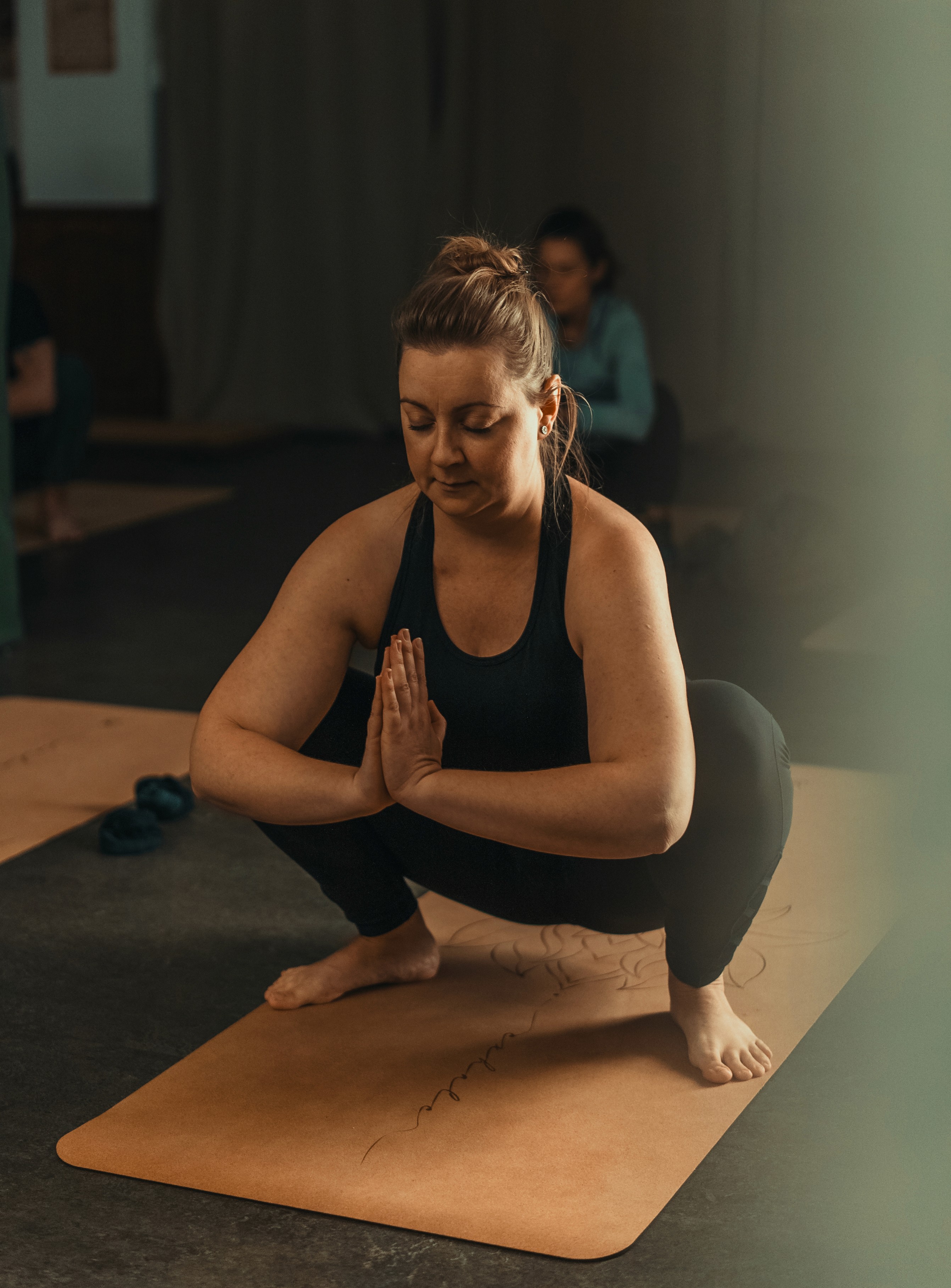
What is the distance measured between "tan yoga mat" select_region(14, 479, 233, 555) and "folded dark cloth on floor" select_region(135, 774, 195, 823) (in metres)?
2.11

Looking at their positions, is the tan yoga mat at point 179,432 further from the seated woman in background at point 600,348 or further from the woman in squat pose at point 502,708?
the woman in squat pose at point 502,708

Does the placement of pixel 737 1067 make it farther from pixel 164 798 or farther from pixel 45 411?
pixel 45 411

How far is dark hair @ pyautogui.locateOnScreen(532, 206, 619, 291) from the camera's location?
10.6 ft

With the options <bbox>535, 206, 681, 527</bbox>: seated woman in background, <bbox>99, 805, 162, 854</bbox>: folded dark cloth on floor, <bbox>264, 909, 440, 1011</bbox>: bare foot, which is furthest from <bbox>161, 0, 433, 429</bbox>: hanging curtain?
<bbox>264, 909, 440, 1011</bbox>: bare foot

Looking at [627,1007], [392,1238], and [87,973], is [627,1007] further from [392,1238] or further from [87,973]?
[87,973]

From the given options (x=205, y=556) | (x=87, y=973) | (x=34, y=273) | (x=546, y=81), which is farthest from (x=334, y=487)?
(x=87, y=973)

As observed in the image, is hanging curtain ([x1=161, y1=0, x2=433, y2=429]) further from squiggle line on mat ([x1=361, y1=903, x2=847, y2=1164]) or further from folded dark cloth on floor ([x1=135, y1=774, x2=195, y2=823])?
squiggle line on mat ([x1=361, y1=903, x2=847, y2=1164])

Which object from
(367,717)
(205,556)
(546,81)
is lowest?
(205,556)

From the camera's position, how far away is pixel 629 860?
130cm

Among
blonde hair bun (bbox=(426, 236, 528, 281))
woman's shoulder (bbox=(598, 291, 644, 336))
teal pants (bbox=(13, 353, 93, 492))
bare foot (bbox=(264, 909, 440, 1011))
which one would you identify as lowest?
bare foot (bbox=(264, 909, 440, 1011))

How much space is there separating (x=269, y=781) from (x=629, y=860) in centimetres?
33

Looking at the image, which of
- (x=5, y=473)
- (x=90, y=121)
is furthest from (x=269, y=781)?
(x=90, y=121)

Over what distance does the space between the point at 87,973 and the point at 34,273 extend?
527 centimetres

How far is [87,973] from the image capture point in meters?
1.56
